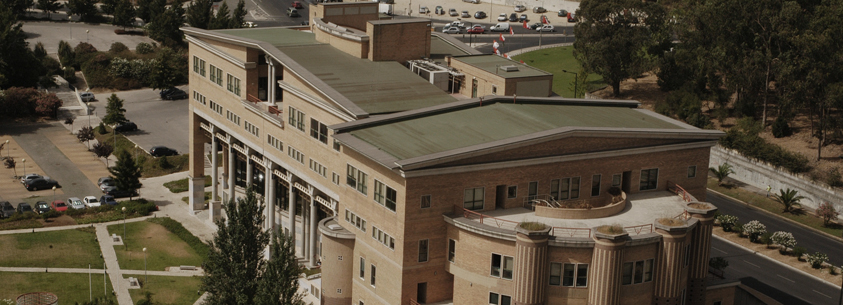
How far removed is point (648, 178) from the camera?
79.3 metres

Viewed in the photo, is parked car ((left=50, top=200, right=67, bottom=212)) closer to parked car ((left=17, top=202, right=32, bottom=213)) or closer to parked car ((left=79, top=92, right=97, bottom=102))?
parked car ((left=17, top=202, right=32, bottom=213))

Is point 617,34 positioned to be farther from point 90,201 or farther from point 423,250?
point 423,250

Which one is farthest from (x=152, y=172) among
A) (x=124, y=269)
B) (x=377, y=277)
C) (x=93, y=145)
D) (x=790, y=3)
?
(x=790, y=3)

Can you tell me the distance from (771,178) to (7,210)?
80.1 m

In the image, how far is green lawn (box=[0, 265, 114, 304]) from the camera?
8569 centimetres

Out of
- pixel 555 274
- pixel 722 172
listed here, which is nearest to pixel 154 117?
pixel 722 172

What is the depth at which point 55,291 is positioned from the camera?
86.5 m

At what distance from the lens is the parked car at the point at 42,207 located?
4195 inches

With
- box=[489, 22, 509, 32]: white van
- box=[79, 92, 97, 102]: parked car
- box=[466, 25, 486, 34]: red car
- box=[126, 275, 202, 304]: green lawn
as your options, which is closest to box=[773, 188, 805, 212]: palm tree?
box=[126, 275, 202, 304]: green lawn

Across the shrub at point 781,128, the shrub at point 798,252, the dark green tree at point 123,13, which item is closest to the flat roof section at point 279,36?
the shrub at point 798,252

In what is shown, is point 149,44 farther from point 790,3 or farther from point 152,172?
point 790,3

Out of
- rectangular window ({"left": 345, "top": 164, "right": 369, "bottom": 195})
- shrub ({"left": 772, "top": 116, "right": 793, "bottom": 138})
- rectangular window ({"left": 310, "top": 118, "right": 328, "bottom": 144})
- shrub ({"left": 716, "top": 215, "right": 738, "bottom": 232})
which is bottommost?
shrub ({"left": 716, "top": 215, "right": 738, "bottom": 232})

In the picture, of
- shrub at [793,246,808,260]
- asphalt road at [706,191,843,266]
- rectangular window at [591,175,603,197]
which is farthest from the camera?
asphalt road at [706,191,843,266]

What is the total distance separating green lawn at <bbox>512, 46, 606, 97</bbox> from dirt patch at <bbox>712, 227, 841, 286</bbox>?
44.0 m
